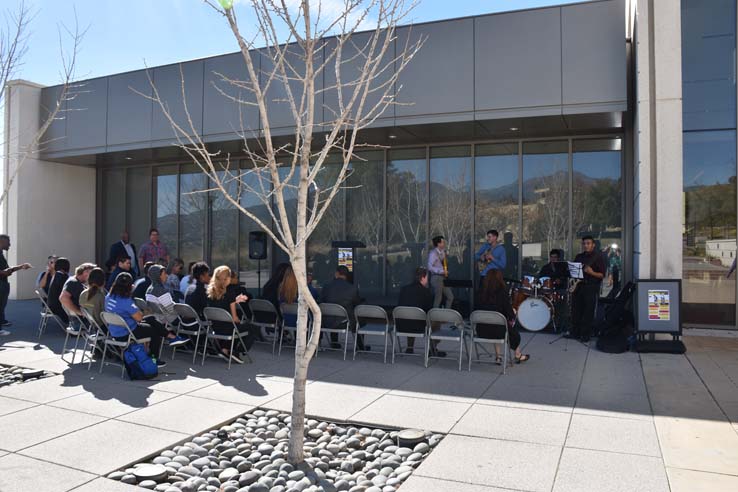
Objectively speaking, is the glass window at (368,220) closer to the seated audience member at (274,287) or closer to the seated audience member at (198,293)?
the seated audience member at (274,287)

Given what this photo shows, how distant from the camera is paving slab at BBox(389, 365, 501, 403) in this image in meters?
6.02

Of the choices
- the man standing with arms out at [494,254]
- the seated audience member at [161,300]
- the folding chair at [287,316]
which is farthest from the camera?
the man standing with arms out at [494,254]

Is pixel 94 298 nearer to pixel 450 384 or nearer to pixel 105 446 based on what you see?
pixel 105 446

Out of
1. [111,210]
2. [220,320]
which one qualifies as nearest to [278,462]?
[220,320]

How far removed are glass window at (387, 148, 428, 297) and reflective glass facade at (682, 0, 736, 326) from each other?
4.78 metres

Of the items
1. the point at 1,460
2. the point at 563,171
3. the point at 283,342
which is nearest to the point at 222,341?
the point at 283,342

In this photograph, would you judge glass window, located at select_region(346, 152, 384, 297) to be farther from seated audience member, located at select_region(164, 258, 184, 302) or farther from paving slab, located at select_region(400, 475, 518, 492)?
paving slab, located at select_region(400, 475, 518, 492)

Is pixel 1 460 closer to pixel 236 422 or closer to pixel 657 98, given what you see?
pixel 236 422

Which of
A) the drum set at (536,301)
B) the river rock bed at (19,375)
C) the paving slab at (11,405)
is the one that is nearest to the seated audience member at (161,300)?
the river rock bed at (19,375)

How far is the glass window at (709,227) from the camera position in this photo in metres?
9.82

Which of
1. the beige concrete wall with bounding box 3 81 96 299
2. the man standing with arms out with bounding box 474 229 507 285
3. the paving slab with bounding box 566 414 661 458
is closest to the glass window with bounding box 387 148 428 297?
the man standing with arms out with bounding box 474 229 507 285

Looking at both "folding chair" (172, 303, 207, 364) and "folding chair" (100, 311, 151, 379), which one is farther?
"folding chair" (172, 303, 207, 364)

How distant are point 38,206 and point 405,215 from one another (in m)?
9.57

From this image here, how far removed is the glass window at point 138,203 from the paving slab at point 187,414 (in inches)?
424
